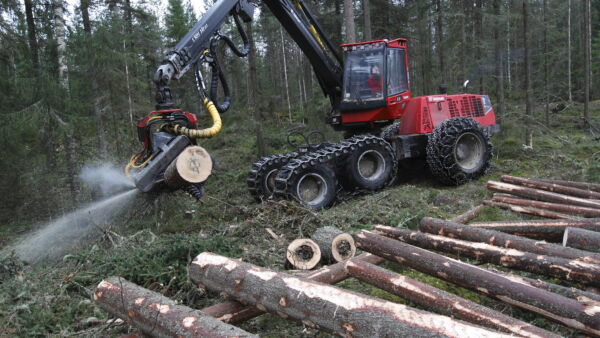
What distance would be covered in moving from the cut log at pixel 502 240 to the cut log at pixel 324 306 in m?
1.92

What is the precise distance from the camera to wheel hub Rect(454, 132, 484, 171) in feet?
30.7

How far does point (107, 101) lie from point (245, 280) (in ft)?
33.8

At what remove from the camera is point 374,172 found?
8.78 meters

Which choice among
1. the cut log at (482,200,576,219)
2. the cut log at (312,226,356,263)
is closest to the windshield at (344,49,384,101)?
the cut log at (482,200,576,219)

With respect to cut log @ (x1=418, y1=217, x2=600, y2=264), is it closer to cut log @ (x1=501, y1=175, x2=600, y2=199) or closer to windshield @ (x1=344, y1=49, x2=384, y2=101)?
cut log @ (x1=501, y1=175, x2=600, y2=199)

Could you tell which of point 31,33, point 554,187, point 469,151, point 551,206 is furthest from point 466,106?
point 31,33

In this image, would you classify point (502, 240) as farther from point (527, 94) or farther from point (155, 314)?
point (527, 94)

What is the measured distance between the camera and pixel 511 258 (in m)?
3.95

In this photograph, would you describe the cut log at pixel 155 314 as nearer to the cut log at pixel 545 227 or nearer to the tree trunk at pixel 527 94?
the cut log at pixel 545 227

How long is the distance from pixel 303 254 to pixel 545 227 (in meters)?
2.75

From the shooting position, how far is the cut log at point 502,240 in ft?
12.9

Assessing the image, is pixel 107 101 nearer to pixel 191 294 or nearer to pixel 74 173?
pixel 74 173

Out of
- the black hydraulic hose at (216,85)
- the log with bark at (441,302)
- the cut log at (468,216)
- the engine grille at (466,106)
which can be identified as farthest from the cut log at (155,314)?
the engine grille at (466,106)

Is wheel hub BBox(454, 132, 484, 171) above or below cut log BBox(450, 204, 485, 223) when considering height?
above
